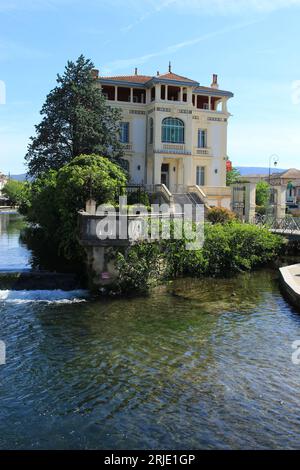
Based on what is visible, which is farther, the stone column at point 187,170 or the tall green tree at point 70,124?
the stone column at point 187,170

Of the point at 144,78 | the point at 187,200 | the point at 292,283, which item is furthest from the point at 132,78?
the point at 292,283

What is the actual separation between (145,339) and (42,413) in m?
5.51

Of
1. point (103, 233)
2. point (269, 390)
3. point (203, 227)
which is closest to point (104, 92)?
point (203, 227)

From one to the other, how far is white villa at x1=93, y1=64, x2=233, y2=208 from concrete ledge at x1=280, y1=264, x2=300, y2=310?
15.3 metres

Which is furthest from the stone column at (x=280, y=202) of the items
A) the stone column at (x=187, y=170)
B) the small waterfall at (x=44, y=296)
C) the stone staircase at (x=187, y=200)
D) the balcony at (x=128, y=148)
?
the small waterfall at (x=44, y=296)

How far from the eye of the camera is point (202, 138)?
45.8 metres

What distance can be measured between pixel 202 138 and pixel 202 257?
2145 centimetres

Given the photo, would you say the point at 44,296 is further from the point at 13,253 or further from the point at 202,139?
the point at 202,139

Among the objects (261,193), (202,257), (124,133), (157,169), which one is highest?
(124,133)

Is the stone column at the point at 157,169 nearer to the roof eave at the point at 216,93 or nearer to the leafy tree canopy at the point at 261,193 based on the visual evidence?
the roof eave at the point at 216,93

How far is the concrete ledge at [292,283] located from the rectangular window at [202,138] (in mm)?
20980

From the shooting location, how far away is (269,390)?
1179 centimetres

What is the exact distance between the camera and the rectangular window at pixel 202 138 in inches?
1796

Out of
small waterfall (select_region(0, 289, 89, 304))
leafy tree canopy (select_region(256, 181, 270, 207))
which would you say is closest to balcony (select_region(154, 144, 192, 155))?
small waterfall (select_region(0, 289, 89, 304))
